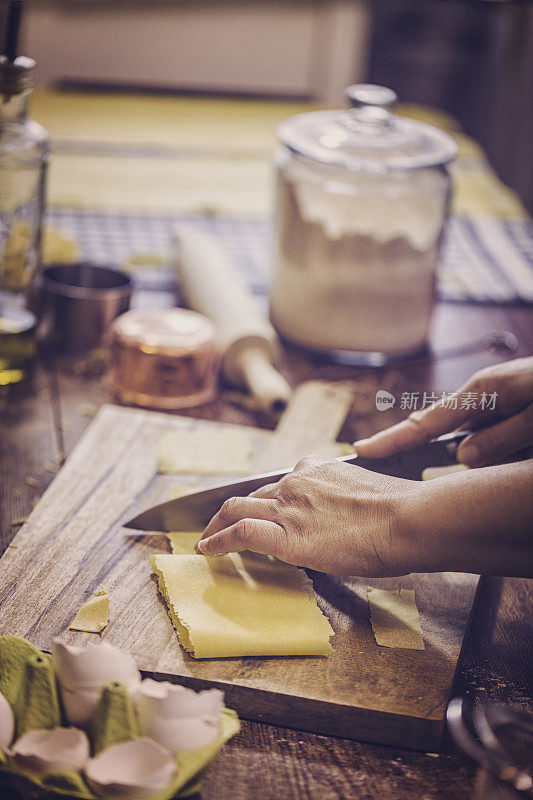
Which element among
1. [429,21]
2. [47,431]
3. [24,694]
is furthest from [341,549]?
[429,21]

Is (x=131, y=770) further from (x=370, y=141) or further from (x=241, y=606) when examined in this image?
(x=370, y=141)

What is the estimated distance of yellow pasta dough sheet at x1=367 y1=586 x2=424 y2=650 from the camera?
Result: 0.79 m

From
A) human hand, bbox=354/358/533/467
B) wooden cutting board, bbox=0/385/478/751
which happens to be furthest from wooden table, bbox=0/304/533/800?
human hand, bbox=354/358/533/467

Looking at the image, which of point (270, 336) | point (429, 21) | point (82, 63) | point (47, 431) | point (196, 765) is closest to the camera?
point (196, 765)

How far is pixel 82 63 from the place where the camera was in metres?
3.59

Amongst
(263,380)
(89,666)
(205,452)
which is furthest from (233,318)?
(89,666)

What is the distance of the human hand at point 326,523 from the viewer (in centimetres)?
76

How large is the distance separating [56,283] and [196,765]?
35.2 inches

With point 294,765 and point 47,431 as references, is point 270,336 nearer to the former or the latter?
point 47,431

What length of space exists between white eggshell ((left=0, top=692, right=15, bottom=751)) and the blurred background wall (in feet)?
10.2

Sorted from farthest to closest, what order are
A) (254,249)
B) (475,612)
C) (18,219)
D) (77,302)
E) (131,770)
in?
(254,249) < (77,302) < (18,219) < (475,612) < (131,770)

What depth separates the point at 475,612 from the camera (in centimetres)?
89

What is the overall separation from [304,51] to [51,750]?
3.61 metres

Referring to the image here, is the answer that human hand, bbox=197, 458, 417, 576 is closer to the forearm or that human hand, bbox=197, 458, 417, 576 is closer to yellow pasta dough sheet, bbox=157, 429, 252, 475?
the forearm
